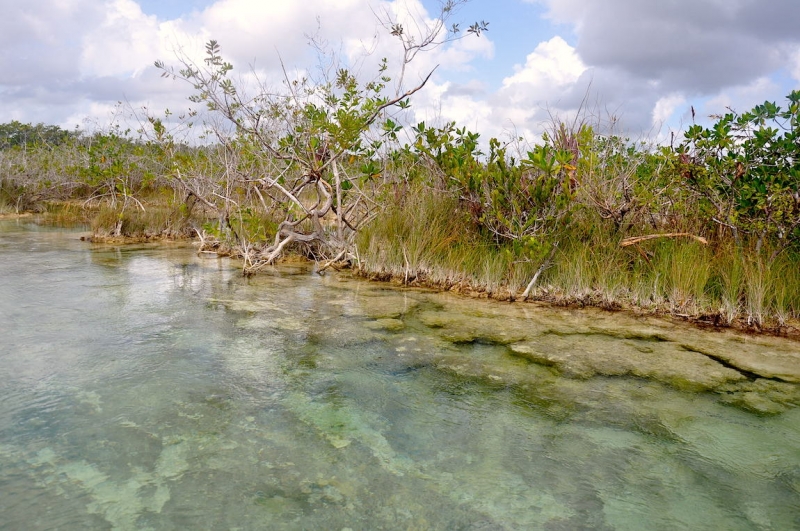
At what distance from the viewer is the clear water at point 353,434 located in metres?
1.82

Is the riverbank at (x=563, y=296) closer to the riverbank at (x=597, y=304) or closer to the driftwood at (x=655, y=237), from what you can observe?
the riverbank at (x=597, y=304)

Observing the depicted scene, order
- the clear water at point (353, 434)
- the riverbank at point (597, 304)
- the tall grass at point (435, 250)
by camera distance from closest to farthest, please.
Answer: the clear water at point (353, 434) < the riverbank at point (597, 304) < the tall grass at point (435, 250)

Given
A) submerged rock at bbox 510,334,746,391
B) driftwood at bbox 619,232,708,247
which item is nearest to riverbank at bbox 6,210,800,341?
driftwood at bbox 619,232,708,247

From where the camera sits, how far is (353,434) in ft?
7.61

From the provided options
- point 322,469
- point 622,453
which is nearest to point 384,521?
point 322,469

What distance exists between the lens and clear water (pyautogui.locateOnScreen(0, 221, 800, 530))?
1815mm

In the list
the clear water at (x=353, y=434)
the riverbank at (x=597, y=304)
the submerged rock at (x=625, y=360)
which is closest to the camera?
the clear water at (x=353, y=434)

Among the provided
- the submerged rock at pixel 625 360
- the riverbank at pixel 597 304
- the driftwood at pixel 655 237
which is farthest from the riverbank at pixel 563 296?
the submerged rock at pixel 625 360

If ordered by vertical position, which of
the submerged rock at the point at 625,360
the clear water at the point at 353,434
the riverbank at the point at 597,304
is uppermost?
the riverbank at the point at 597,304

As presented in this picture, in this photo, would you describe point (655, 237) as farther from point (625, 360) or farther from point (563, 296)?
point (625, 360)

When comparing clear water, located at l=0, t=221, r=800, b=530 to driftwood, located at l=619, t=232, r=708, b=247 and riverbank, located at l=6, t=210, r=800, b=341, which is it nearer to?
riverbank, located at l=6, t=210, r=800, b=341

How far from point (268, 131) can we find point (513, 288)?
3.75m

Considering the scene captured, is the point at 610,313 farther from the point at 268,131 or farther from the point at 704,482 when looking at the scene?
the point at 268,131

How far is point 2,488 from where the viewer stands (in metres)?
1.85
